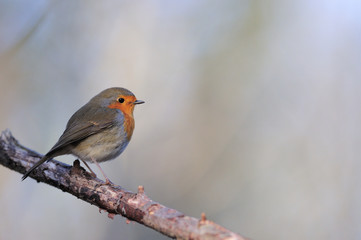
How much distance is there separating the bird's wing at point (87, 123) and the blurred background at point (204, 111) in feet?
8.70

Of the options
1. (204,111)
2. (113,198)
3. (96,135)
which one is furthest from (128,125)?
(204,111)

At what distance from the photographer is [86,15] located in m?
8.21

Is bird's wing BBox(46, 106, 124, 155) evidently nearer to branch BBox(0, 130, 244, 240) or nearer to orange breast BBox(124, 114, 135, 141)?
orange breast BBox(124, 114, 135, 141)

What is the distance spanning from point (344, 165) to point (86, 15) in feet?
20.0

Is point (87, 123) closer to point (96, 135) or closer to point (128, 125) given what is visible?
point (96, 135)

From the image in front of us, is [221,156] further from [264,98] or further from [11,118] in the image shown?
[11,118]

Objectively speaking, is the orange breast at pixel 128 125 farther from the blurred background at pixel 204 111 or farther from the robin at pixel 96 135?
the blurred background at pixel 204 111

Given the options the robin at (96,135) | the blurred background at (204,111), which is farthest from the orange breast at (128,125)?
the blurred background at (204,111)

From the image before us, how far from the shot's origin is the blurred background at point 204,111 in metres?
6.45

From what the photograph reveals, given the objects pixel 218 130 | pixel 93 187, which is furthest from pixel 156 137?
pixel 93 187

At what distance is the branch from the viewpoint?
212cm

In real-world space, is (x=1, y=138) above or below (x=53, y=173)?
above

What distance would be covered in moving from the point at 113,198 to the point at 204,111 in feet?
15.9

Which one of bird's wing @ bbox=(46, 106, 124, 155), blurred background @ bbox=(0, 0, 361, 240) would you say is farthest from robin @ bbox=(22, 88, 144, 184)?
blurred background @ bbox=(0, 0, 361, 240)
